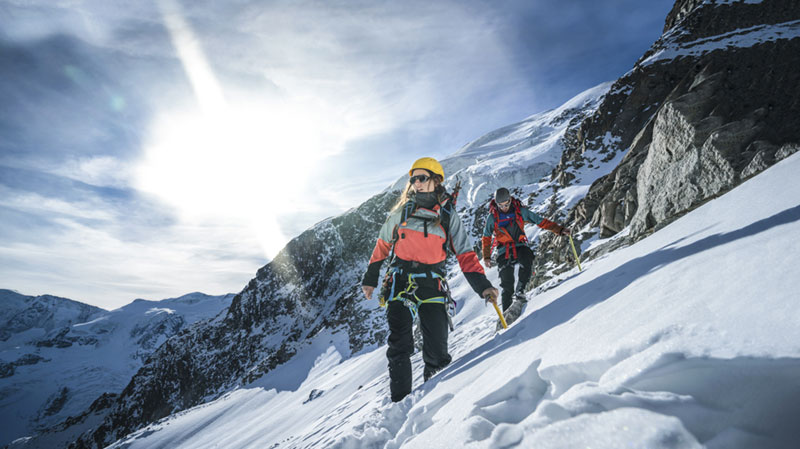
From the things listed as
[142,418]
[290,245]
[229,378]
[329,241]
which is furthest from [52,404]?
[329,241]

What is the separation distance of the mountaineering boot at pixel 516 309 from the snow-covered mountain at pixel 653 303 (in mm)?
379

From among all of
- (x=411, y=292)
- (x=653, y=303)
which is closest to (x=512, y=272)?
(x=411, y=292)

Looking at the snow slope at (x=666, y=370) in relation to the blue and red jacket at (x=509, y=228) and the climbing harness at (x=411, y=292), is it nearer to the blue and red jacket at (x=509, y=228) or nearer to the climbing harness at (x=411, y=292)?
the climbing harness at (x=411, y=292)

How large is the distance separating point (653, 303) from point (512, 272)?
4898 mm

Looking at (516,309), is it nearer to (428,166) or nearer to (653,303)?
(428,166)

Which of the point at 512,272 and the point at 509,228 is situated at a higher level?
the point at 509,228

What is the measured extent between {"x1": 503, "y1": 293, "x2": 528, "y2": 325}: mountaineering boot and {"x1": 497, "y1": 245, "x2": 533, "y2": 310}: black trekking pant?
55cm

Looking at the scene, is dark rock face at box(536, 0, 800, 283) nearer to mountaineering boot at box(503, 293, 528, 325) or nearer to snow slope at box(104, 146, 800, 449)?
mountaineering boot at box(503, 293, 528, 325)

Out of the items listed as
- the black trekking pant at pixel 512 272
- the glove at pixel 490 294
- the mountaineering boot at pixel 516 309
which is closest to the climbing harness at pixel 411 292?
the glove at pixel 490 294

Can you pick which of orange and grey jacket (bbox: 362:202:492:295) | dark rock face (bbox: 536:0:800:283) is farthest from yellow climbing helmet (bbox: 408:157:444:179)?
dark rock face (bbox: 536:0:800:283)

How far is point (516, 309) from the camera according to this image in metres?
5.77

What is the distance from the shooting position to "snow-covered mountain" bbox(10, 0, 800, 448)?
1.12m

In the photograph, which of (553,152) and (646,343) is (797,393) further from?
(553,152)

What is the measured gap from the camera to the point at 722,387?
1.11 meters
